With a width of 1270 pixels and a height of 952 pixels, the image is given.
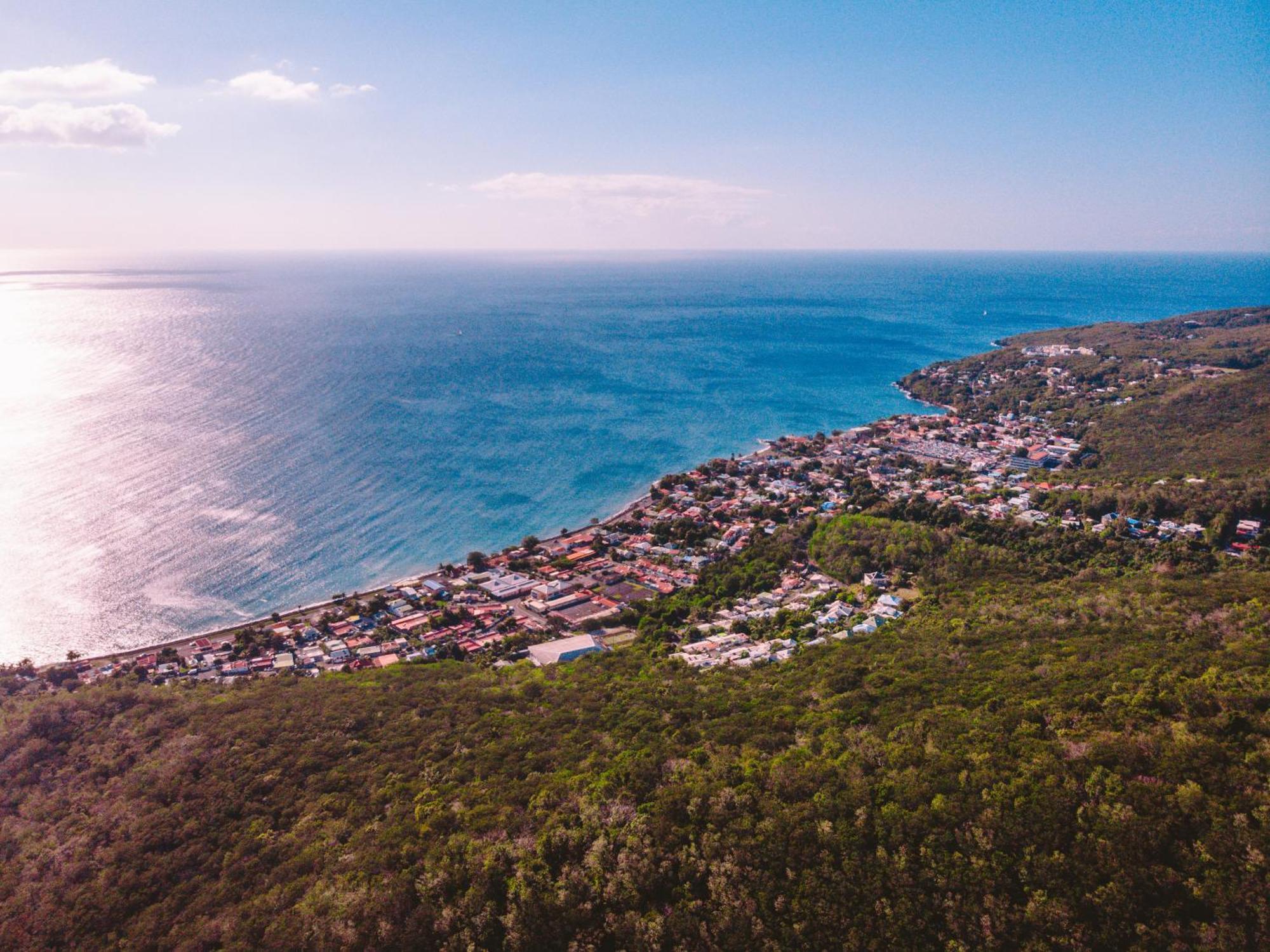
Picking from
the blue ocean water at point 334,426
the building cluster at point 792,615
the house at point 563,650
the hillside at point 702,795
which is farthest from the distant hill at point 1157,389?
the house at point 563,650

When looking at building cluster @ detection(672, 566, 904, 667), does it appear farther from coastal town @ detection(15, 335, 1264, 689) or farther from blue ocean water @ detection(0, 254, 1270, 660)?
blue ocean water @ detection(0, 254, 1270, 660)

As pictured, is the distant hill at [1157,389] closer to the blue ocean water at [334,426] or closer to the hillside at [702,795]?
the blue ocean water at [334,426]

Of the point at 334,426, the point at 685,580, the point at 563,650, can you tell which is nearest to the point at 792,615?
the point at 685,580

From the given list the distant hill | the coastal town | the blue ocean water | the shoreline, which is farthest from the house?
the distant hill

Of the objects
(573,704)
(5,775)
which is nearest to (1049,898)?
(573,704)

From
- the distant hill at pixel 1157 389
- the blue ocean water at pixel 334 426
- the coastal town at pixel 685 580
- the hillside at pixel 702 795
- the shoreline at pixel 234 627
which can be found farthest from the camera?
the distant hill at pixel 1157 389
